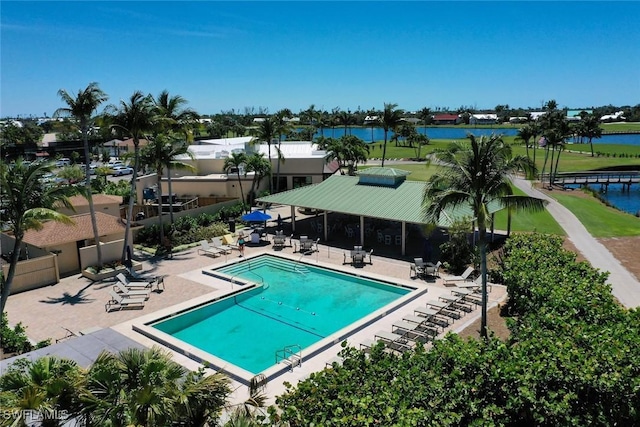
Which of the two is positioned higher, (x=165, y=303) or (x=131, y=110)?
(x=131, y=110)

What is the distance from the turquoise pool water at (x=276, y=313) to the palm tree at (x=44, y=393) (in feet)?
26.1

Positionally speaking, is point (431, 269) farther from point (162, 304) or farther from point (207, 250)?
point (207, 250)

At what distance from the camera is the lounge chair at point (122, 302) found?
2002cm

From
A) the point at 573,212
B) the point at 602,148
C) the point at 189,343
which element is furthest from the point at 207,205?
the point at 602,148

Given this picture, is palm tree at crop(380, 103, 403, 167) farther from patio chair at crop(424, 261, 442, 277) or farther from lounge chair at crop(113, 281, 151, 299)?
lounge chair at crop(113, 281, 151, 299)

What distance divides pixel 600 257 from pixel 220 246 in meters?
21.9

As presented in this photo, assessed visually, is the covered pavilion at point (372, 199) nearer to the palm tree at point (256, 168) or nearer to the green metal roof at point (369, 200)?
the green metal roof at point (369, 200)

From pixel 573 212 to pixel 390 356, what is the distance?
33.4 meters

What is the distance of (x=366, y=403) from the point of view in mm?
9445

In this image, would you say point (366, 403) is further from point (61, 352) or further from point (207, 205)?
point (207, 205)

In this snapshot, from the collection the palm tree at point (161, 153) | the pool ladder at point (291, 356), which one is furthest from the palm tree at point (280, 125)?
the pool ladder at point (291, 356)

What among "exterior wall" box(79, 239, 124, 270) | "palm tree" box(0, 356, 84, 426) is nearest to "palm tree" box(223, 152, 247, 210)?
"exterior wall" box(79, 239, 124, 270)

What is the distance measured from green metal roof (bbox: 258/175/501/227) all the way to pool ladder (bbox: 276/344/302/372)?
10.8 meters

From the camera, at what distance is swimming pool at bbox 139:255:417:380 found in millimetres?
16953
